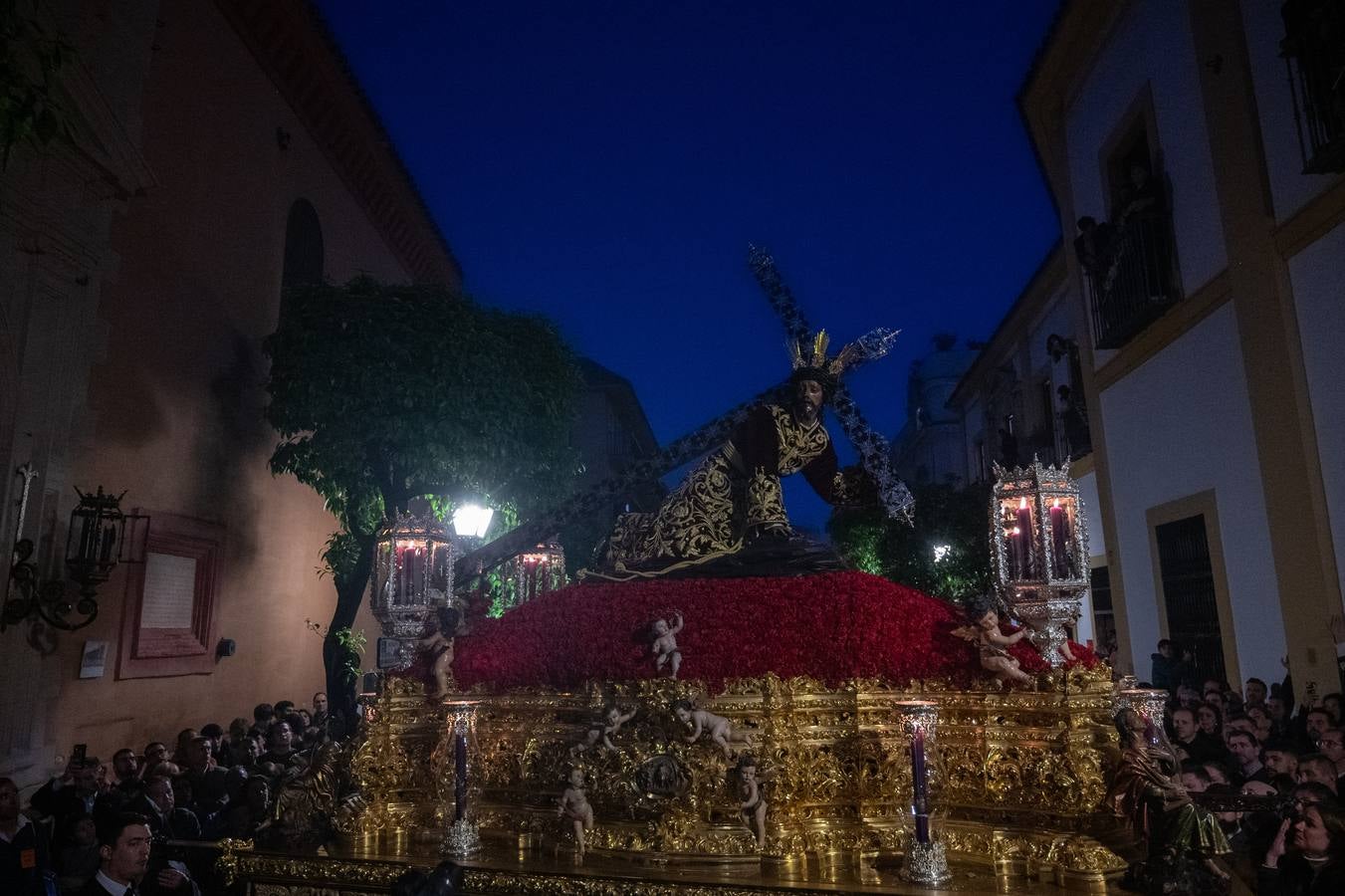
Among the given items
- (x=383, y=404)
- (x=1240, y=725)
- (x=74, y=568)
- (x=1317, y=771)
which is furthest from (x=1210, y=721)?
(x=74, y=568)

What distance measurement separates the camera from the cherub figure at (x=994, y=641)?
14.9ft

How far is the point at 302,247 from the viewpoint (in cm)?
1559

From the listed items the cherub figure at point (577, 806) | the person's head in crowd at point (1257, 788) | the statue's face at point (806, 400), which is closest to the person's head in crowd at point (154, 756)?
the cherub figure at point (577, 806)

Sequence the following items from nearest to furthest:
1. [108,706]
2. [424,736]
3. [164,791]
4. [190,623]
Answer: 1. [424,736]
2. [164,791]
3. [108,706]
4. [190,623]

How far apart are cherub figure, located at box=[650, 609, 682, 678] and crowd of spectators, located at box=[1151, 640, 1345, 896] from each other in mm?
2838

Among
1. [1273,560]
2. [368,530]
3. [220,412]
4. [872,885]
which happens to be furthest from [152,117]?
[1273,560]

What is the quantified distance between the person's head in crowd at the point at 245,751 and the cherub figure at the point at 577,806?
438 cm

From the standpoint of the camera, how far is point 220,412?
12.2 meters

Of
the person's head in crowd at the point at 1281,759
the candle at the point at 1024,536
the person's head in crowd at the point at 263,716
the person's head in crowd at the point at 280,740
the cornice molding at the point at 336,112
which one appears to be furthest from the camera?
the cornice molding at the point at 336,112

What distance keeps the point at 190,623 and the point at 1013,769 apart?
412 inches

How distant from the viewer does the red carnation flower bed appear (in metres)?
4.84

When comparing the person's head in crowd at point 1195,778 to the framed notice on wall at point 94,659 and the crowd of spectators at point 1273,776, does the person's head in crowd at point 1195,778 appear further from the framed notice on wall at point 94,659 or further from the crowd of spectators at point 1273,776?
the framed notice on wall at point 94,659

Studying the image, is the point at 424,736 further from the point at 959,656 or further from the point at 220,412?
the point at 220,412

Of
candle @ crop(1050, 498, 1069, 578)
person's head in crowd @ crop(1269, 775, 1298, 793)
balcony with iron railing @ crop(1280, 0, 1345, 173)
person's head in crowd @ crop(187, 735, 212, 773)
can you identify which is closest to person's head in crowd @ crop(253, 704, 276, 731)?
person's head in crowd @ crop(187, 735, 212, 773)
